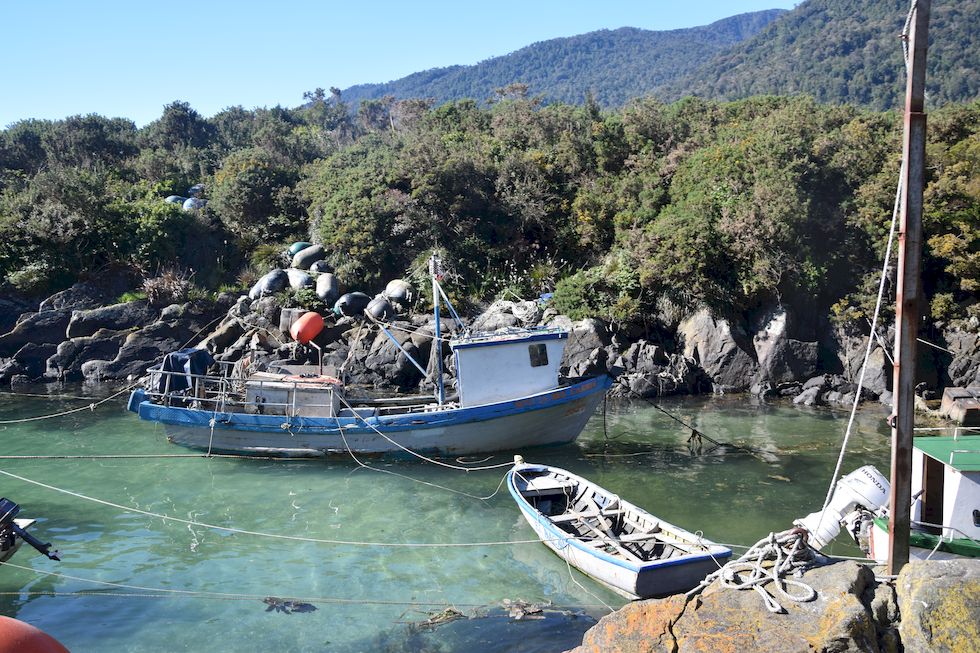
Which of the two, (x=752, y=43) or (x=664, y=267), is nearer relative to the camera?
(x=664, y=267)

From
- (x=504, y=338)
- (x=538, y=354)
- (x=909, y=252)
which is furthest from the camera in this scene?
(x=538, y=354)

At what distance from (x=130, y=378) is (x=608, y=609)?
2237 centimetres

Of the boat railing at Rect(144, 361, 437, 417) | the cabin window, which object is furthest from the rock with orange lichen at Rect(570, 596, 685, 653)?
the boat railing at Rect(144, 361, 437, 417)

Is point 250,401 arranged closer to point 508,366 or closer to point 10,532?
point 508,366

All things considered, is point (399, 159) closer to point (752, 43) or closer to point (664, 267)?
point (664, 267)

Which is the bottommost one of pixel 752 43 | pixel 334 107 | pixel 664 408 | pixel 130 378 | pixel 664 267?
pixel 664 408

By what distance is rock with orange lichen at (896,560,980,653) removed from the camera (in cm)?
581

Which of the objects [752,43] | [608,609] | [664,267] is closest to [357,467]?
[608,609]

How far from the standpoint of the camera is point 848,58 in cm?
8012

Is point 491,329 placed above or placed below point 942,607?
above

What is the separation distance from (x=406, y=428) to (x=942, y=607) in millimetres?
12574

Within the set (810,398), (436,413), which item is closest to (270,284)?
(436,413)

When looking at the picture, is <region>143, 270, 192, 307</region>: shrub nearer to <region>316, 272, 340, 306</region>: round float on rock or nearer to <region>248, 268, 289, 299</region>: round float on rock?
<region>248, 268, 289, 299</region>: round float on rock

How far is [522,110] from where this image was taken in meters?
37.1
